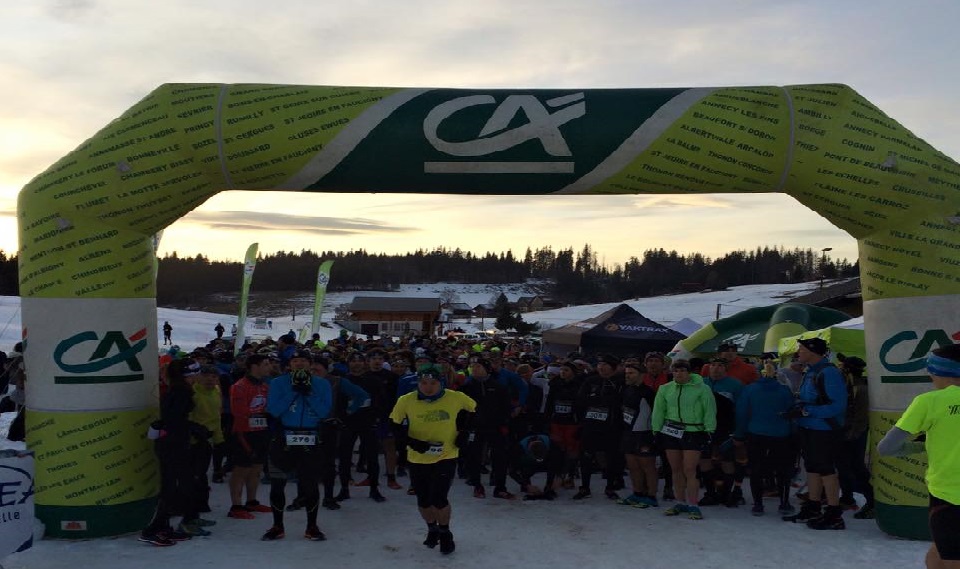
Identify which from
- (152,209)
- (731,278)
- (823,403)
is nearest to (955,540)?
(823,403)

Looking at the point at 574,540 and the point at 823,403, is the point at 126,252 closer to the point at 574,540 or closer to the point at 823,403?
the point at 574,540

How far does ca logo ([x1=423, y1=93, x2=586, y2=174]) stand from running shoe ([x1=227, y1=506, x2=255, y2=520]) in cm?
395

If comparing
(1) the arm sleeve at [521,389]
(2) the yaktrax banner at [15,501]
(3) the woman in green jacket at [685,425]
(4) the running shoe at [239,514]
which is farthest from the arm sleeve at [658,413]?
(2) the yaktrax banner at [15,501]

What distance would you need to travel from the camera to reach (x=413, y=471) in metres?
6.67

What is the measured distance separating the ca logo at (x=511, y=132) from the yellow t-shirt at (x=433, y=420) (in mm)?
2100

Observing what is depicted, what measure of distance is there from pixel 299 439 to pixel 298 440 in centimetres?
1

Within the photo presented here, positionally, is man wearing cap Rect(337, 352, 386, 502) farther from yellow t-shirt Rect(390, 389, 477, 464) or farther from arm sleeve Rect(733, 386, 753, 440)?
arm sleeve Rect(733, 386, 753, 440)

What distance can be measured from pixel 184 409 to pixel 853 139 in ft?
21.0

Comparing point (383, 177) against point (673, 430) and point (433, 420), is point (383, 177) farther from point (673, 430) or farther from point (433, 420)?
point (673, 430)

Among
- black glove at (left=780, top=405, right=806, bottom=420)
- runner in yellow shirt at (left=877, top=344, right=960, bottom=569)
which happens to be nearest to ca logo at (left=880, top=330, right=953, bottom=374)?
black glove at (left=780, top=405, right=806, bottom=420)

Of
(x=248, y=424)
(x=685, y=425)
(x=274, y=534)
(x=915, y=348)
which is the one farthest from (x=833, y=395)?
(x=248, y=424)

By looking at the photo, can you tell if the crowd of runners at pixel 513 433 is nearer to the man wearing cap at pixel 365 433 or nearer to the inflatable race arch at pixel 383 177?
the man wearing cap at pixel 365 433

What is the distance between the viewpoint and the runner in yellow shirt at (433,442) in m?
6.57

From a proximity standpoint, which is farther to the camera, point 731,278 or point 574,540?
point 731,278
